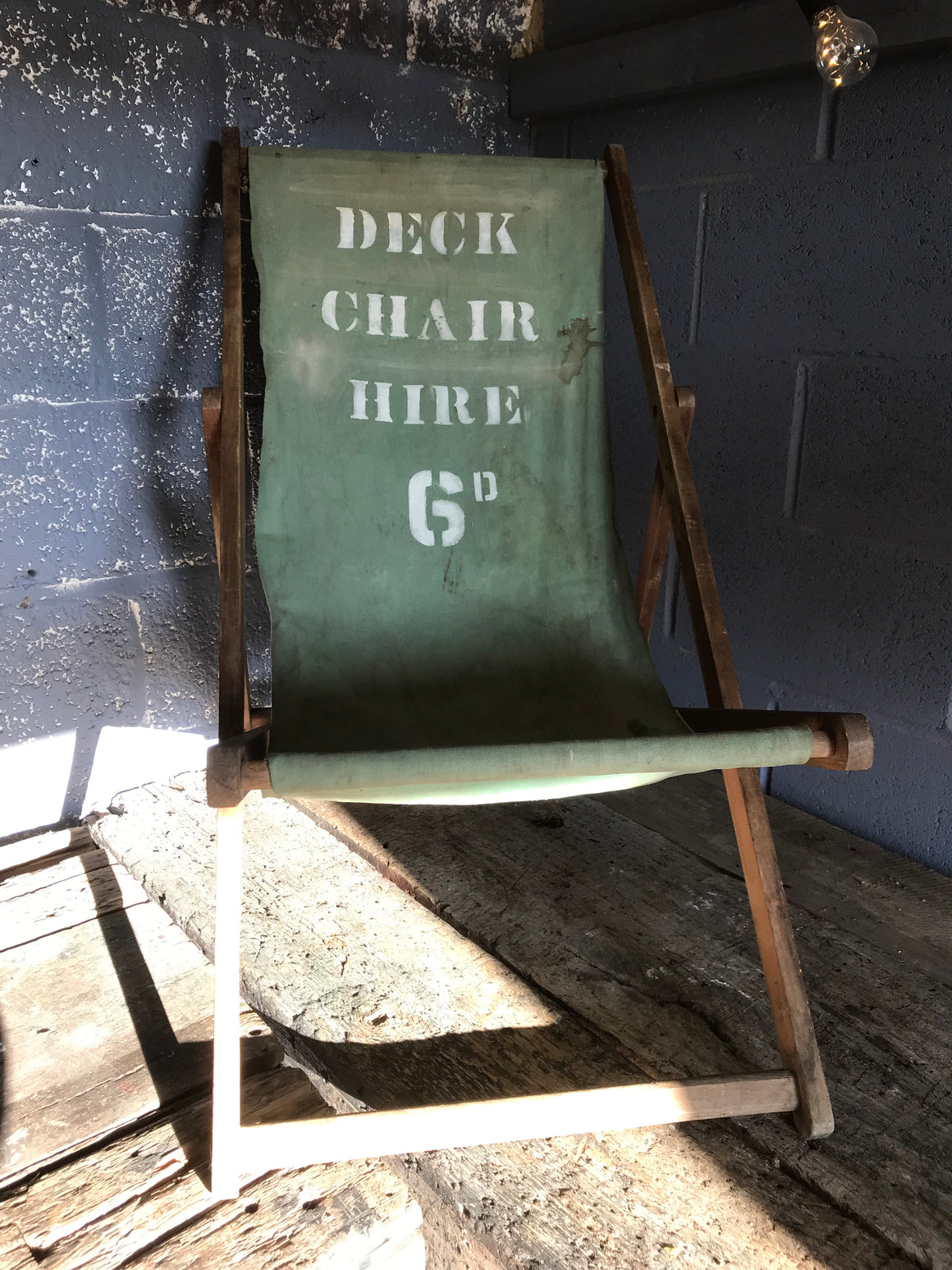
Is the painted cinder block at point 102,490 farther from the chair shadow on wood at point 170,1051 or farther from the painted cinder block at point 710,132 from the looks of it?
the painted cinder block at point 710,132

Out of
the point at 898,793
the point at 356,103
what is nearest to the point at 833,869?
the point at 898,793

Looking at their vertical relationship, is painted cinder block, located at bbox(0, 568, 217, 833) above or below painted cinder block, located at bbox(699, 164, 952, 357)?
below

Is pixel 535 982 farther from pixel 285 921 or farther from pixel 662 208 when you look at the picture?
pixel 662 208

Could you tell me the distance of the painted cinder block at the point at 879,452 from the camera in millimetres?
1406

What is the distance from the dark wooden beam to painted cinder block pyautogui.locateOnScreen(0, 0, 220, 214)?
24.8 inches

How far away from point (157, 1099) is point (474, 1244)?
37cm

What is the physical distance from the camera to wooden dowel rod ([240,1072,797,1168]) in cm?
91

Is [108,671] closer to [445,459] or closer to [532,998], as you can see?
[445,459]

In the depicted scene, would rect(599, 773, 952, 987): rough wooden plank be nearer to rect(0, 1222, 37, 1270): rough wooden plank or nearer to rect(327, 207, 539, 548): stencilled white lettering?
rect(327, 207, 539, 548): stencilled white lettering

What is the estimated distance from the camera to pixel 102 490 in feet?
5.04

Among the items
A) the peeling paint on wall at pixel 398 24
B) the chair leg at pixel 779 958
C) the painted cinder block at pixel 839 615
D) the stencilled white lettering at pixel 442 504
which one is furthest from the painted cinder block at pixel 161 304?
the chair leg at pixel 779 958

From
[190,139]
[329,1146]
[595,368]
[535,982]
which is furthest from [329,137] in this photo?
[329,1146]

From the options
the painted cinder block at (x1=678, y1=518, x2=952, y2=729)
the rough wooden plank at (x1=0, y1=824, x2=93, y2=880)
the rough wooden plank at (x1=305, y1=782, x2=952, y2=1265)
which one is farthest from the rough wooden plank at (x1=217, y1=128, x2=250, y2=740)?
the painted cinder block at (x1=678, y1=518, x2=952, y2=729)

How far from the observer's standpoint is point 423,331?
4.55 ft
